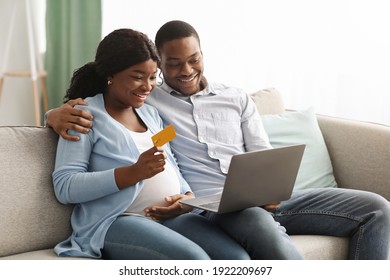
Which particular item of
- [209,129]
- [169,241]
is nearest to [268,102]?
[209,129]

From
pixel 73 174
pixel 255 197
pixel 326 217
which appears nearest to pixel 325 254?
pixel 326 217

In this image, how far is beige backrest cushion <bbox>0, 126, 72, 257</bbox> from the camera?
195 centimetres

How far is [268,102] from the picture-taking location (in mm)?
2730

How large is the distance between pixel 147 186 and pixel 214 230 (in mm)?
227

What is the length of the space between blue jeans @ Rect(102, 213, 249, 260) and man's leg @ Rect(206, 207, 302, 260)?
1.2 inches

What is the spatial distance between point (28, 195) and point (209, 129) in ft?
2.02

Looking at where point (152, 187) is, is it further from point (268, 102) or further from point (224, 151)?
point (268, 102)

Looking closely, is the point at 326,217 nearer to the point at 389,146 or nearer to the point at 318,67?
the point at 389,146

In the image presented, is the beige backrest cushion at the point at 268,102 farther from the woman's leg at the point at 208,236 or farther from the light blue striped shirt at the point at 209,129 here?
the woman's leg at the point at 208,236

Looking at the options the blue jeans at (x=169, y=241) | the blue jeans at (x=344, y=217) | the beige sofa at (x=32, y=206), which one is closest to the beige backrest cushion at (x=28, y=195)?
the beige sofa at (x=32, y=206)

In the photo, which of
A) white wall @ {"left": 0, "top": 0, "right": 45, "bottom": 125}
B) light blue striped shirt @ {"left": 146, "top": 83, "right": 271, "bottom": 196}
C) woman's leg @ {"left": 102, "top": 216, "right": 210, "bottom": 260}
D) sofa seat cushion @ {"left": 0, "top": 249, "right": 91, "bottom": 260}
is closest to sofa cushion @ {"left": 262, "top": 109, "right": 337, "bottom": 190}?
light blue striped shirt @ {"left": 146, "top": 83, "right": 271, "bottom": 196}

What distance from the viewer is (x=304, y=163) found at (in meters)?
2.57

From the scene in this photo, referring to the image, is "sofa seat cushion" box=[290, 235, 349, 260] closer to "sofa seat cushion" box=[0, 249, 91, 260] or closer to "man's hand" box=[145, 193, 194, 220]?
"man's hand" box=[145, 193, 194, 220]

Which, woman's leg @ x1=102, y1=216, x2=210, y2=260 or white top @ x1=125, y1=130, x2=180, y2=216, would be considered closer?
woman's leg @ x1=102, y1=216, x2=210, y2=260
